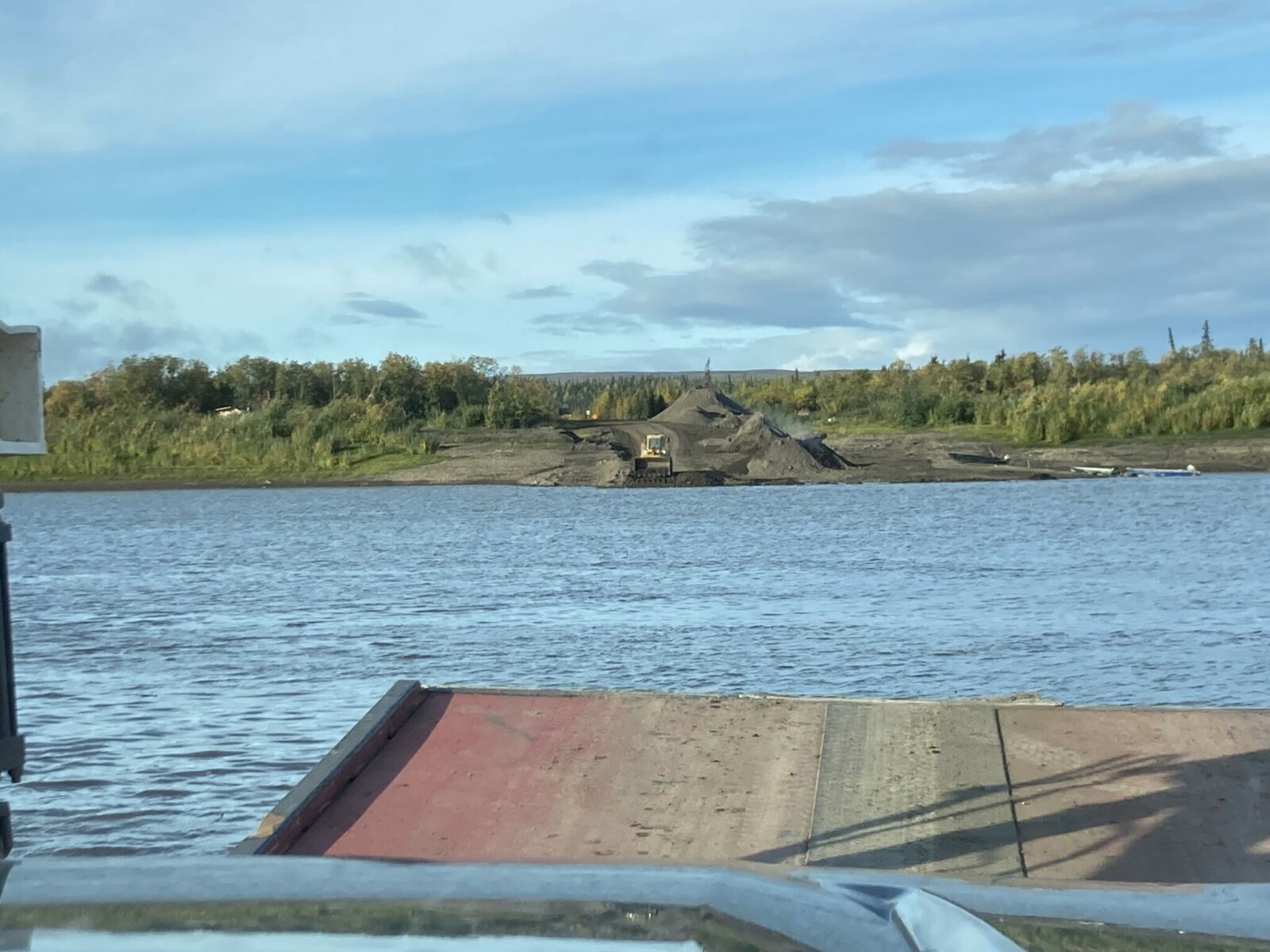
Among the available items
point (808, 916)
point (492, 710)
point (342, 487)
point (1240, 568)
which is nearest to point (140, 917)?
point (808, 916)

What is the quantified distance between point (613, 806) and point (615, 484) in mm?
59576

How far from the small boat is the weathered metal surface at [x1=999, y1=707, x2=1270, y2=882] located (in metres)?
59.5

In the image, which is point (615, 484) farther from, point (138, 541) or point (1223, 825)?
point (1223, 825)

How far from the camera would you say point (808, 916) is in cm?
131

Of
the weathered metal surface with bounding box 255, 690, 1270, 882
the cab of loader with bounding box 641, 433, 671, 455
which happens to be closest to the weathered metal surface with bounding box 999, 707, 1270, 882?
the weathered metal surface with bounding box 255, 690, 1270, 882

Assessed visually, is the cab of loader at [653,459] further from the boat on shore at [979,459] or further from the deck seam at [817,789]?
the deck seam at [817,789]

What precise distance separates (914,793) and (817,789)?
469 mm

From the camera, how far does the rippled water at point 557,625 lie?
12711 mm

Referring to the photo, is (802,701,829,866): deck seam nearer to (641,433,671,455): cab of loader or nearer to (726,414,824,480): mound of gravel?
(726,414,824,480): mound of gravel

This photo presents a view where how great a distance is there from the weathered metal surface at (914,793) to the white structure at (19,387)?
4.21 metres

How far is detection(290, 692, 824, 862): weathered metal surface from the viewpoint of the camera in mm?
6461

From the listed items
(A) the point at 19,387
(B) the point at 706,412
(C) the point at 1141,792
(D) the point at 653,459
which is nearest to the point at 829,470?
(D) the point at 653,459

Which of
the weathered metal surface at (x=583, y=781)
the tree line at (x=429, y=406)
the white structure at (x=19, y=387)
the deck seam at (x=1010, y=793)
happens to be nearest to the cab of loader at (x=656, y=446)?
the tree line at (x=429, y=406)

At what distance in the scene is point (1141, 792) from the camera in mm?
6848
